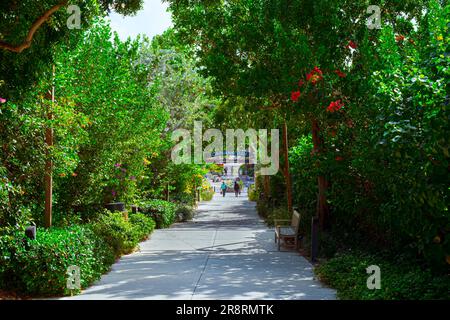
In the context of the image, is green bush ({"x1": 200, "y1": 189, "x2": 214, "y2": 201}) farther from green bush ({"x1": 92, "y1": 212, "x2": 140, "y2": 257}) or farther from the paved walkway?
green bush ({"x1": 92, "y1": 212, "x2": 140, "y2": 257})

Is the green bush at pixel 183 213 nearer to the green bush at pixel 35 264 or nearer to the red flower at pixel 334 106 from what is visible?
the red flower at pixel 334 106

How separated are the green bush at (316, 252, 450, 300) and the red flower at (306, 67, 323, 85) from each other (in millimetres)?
3548

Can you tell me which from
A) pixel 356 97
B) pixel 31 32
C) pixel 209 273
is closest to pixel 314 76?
pixel 356 97

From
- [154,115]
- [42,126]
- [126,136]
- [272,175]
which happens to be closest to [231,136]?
[272,175]

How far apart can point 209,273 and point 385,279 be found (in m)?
3.91

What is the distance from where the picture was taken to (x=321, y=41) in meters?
14.2

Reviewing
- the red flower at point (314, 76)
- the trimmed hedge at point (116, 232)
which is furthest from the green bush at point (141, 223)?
the red flower at point (314, 76)

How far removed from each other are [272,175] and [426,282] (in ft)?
65.4

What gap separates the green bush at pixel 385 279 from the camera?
25.2ft

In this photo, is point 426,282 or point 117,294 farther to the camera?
point 117,294

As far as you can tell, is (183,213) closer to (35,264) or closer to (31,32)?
(35,264)

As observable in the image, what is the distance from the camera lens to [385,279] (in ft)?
28.5

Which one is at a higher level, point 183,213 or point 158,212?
point 158,212
